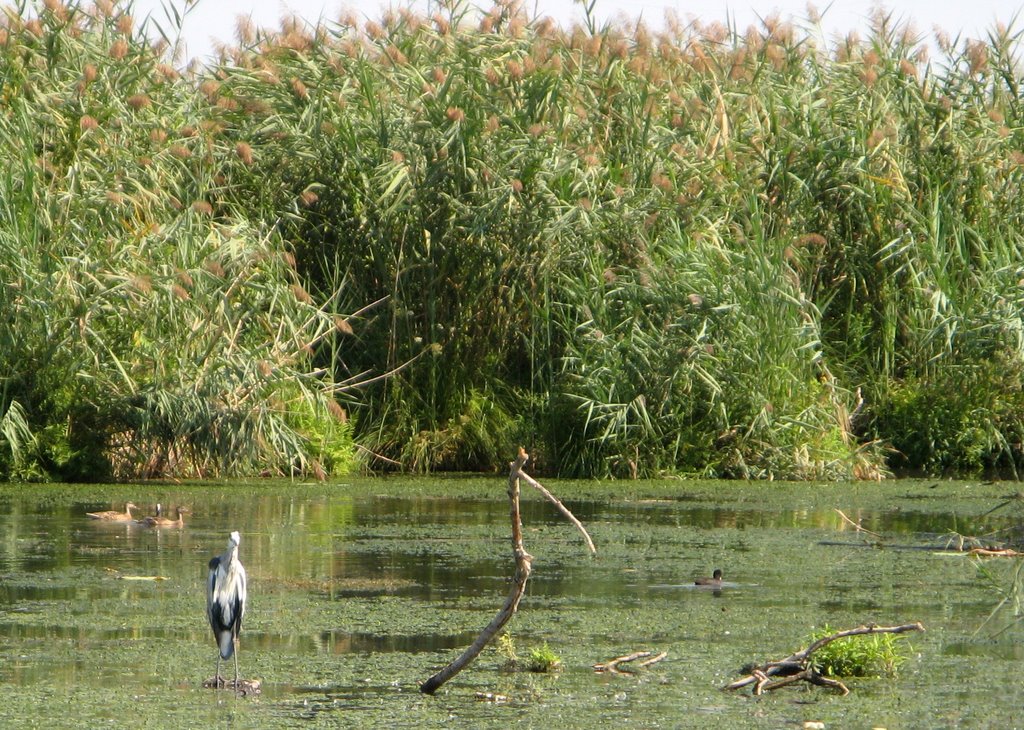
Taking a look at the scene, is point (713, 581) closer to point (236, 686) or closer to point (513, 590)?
point (513, 590)

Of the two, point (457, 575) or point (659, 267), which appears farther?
point (659, 267)

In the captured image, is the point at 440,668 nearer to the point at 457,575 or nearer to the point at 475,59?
the point at 457,575

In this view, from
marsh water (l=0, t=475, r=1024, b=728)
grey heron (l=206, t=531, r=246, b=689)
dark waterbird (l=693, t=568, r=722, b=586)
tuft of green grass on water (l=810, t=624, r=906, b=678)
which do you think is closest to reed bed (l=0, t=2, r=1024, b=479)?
marsh water (l=0, t=475, r=1024, b=728)

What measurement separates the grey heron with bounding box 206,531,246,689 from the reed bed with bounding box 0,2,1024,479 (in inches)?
207

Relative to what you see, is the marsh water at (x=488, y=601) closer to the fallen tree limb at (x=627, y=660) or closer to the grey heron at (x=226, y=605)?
the fallen tree limb at (x=627, y=660)

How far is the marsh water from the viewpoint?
557 centimetres

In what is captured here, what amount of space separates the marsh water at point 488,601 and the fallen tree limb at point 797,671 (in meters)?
0.04

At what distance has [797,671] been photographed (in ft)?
19.6

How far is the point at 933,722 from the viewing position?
17.8 ft

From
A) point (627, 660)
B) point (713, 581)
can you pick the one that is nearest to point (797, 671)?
point (627, 660)

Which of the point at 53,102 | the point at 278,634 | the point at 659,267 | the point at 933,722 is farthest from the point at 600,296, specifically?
the point at 933,722

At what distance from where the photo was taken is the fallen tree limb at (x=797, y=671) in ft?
18.9

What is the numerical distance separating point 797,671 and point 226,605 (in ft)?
6.37

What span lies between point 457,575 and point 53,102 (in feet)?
18.6
